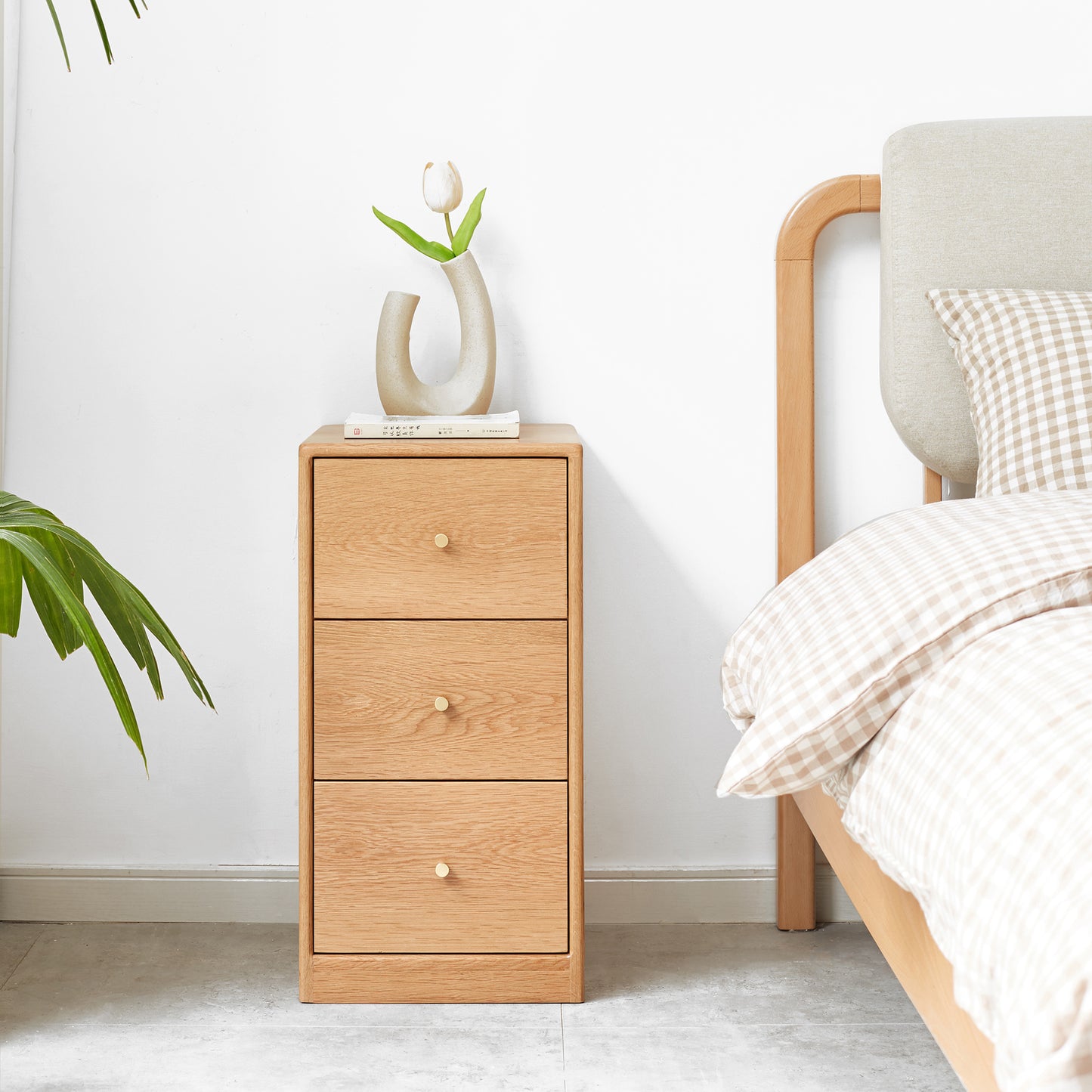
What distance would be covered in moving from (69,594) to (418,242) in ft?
2.66

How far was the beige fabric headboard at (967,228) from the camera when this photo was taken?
4.85 ft

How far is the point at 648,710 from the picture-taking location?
1.69 metres

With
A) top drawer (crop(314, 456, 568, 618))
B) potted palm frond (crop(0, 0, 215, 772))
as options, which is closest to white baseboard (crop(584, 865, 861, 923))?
top drawer (crop(314, 456, 568, 618))

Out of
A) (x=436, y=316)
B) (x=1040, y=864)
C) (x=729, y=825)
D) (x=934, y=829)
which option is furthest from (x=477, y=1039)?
(x=436, y=316)

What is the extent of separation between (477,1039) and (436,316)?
1.00m

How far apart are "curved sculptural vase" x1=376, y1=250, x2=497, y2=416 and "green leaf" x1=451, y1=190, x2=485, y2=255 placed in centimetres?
1

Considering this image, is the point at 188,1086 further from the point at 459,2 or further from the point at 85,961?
the point at 459,2

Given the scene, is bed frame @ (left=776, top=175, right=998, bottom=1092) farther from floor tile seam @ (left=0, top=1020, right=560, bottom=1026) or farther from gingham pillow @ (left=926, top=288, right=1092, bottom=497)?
floor tile seam @ (left=0, top=1020, right=560, bottom=1026)

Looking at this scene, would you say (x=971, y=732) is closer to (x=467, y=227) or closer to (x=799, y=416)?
(x=799, y=416)

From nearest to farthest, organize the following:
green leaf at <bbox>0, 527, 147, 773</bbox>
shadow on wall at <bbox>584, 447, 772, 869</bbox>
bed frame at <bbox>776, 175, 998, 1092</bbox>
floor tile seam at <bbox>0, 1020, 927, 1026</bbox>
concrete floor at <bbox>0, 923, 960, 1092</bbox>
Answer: green leaf at <bbox>0, 527, 147, 773</bbox>, concrete floor at <bbox>0, 923, 960, 1092</bbox>, floor tile seam at <bbox>0, 1020, 927, 1026</bbox>, bed frame at <bbox>776, 175, 998, 1092</bbox>, shadow on wall at <bbox>584, 447, 772, 869</bbox>

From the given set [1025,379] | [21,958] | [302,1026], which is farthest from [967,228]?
[21,958]

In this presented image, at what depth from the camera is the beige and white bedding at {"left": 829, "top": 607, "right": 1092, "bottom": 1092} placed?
555 millimetres

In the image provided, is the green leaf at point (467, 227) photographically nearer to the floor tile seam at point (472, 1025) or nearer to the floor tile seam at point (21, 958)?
the floor tile seam at point (472, 1025)

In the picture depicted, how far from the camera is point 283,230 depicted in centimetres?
163
